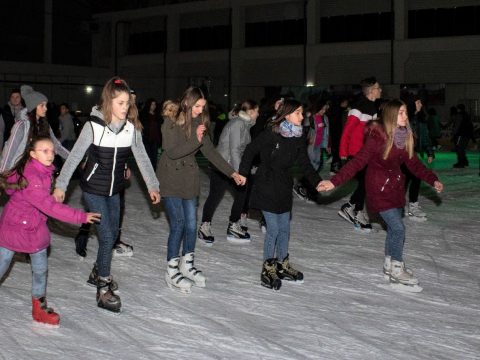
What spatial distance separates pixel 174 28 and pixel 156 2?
2.70 meters

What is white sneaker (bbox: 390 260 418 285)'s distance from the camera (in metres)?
6.37

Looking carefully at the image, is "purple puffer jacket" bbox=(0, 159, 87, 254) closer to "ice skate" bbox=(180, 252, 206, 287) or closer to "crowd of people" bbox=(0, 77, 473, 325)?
"crowd of people" bbox=(0, 77, 473, 325)

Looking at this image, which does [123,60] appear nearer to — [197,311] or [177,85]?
[177,85]

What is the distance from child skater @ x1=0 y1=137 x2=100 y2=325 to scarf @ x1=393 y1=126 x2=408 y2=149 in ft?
8.51

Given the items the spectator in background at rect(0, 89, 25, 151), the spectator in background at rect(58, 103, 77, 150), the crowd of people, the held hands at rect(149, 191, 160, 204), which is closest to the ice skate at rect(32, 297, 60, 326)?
the crowd of people

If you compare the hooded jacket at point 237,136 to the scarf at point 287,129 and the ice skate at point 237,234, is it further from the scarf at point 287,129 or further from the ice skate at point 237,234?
the scarf at point 287,129

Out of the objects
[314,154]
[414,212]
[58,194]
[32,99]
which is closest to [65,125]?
[314,154]

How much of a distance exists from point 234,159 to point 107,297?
9.33 ft

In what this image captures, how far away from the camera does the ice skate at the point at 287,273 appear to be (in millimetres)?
6453

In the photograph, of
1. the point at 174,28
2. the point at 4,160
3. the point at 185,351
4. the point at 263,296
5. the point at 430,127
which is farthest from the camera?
the point at 174,28

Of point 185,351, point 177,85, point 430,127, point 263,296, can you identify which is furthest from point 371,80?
point 177,85

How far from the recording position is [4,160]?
253 inches

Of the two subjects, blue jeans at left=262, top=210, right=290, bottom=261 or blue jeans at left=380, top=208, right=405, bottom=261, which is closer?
blue jeans at left=262, top=210, right=290, bottom=261

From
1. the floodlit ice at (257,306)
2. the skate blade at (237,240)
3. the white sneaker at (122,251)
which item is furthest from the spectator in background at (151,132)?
the white sneaker at (122,251)
